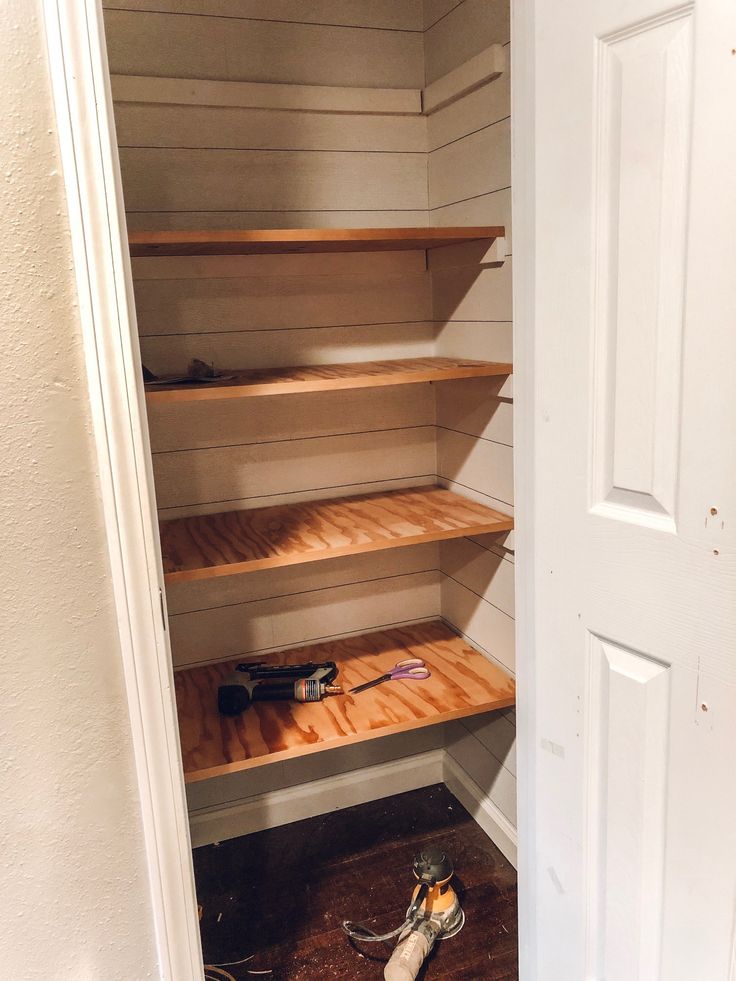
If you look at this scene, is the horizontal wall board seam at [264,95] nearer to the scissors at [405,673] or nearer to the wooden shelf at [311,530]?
the wooden shelf at [311,530]

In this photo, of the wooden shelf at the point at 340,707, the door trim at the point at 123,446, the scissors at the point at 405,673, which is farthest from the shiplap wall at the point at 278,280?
the door trim at the point at 123,446

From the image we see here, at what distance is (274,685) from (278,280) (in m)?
1.08

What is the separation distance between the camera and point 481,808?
2.24 meters

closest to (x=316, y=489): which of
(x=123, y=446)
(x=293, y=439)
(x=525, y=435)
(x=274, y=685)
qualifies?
(x=293, y=439)

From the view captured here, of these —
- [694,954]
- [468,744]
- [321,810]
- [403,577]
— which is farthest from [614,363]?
[321,810]

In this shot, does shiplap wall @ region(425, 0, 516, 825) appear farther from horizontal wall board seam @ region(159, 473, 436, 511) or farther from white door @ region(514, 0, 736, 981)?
white door @ region(514, 0, 736, 981)

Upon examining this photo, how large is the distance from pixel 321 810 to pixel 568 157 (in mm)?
1957

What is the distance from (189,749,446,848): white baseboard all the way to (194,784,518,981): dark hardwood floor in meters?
0.03

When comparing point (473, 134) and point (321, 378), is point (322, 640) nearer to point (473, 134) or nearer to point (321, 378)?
point (321, 378)

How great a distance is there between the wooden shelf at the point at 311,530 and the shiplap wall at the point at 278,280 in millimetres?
95

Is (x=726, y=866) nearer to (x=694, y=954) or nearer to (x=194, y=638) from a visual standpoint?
(x=694, y=954)

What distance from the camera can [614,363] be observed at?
1082 millimetres

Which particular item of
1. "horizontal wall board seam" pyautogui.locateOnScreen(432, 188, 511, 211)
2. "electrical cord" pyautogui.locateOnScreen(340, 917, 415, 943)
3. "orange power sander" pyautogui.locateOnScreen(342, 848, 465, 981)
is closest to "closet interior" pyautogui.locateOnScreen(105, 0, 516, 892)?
"horizontal wall board seam" pyautogui.locateOnScreen(432, 188, 511, 211)

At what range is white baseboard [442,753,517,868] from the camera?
6.89ft
